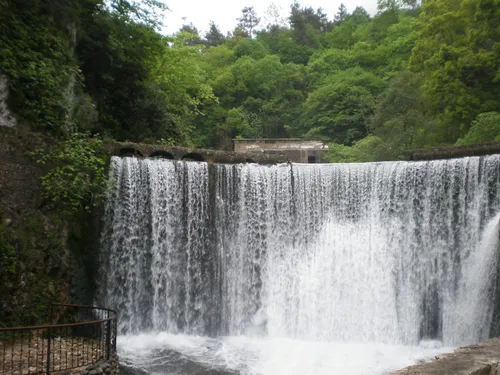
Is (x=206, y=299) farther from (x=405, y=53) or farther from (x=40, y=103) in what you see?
(x=405, y=53)

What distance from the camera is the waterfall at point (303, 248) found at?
44.3 ft

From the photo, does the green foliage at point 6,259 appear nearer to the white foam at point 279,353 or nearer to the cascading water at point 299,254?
the cascading water at point 299,254

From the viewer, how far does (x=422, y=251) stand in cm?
1408

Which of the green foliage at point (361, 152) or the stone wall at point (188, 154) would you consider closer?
the stone wall at point (188, 154)

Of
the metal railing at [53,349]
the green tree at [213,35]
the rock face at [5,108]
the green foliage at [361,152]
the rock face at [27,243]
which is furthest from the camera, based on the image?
the green tree at [213,35]

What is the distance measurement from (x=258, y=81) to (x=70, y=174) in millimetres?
25211

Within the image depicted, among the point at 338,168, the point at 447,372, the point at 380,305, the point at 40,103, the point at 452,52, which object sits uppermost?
the point at 452,52

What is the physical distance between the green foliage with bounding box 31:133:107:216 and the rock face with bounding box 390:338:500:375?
9002 mm

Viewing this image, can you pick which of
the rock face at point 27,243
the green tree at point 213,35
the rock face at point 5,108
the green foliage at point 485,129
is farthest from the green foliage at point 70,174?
the green tree at point 213,35

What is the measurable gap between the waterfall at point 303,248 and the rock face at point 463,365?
751 centimetres

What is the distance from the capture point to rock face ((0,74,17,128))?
37.9 ft

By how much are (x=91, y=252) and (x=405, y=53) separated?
2574 centimetres

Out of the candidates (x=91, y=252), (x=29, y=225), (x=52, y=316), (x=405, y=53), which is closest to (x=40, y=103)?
(x=29, y=225)

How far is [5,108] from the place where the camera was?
1163 centimetres
